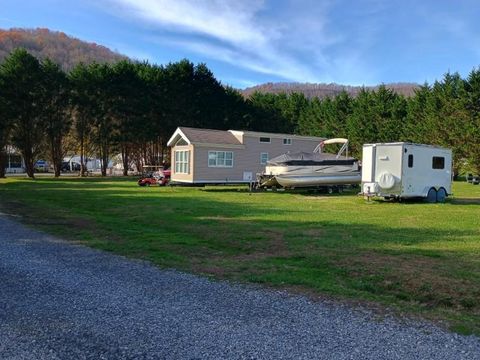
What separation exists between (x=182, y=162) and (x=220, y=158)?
7.33ft

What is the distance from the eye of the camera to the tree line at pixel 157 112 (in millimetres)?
37906

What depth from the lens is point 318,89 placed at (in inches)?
2347

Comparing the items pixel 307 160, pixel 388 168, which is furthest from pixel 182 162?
pixel 388 168

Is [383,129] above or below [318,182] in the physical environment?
above

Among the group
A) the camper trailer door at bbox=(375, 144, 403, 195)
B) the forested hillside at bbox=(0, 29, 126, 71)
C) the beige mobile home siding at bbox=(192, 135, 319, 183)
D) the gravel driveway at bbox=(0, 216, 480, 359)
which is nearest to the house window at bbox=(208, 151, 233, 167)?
the beige mobile home siding at bbox=(192, 135, 319, 183)

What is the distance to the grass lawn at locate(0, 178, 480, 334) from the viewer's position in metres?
5.95

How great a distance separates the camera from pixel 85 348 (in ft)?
12.8

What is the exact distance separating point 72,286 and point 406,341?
155 inches

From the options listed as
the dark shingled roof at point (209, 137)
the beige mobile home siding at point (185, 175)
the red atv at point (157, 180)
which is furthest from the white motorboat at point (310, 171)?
the red atv at point (157, 180)

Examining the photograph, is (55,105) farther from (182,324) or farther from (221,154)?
(182,324)

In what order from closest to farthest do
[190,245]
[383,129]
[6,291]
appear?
[6,291]
[190,245]
[383,129]

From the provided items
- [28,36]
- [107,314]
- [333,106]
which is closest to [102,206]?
[107,314]

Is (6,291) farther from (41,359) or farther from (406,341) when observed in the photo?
(406,341)

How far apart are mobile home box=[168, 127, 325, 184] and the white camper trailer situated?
33.3ft
